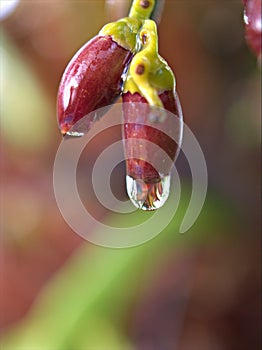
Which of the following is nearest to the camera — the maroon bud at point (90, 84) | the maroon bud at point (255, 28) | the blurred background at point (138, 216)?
the maroon bud at point (255, 28)

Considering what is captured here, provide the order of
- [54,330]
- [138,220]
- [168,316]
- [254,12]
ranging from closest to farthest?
Answer: [254,12] < [54,330] < [138,220] < [168,316]

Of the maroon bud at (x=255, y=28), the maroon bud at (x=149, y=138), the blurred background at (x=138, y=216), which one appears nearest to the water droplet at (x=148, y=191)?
the maroon bud at (x=149, y=138)

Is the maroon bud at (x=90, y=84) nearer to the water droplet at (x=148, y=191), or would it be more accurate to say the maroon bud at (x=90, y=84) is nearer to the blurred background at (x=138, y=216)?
the water droplet at (x=148, y=191)

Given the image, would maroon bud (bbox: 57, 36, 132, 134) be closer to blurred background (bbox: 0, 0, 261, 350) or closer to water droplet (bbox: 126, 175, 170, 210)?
water droplet (bbox: 126, 175, 170, 210)

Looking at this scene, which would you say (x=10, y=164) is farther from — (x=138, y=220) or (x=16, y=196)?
(x=138, y=220)

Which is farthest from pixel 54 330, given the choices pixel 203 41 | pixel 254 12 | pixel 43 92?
pixel 254 12

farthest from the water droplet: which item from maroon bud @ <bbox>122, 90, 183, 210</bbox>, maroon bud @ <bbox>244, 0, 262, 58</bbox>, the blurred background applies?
the blurred background
